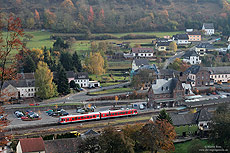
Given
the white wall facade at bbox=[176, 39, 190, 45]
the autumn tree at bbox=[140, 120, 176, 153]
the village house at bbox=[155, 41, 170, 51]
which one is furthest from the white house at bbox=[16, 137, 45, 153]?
the white wall facade at bbox=[176, 39, 190, 45]

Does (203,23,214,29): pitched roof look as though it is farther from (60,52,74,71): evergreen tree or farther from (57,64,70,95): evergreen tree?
(57,64,70,95): evergreen tree

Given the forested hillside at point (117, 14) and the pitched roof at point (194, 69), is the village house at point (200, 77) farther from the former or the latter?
the forested hillside at point (117, 14)

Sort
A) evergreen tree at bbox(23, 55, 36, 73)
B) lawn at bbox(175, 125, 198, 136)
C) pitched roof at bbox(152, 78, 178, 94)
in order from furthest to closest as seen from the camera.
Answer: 1. evergreen tree at bbox(23, 55, 36, 73)
2. pitched roof at bbox(152, 78, 178, 94)
3. lawn at bbox(175, 125, 198, 136)

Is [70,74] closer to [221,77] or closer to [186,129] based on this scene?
[186,129]

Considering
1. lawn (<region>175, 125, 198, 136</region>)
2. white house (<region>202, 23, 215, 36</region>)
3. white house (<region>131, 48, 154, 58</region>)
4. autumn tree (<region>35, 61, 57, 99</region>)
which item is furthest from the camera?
white house (<region>202, 23, 215, 36</region>)

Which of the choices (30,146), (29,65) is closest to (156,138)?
(30,146)

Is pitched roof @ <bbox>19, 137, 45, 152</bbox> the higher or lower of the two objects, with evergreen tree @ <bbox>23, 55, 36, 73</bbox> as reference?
lower

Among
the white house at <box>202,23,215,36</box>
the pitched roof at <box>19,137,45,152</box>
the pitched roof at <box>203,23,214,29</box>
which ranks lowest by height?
→ the pitched roof at <box>19,137,45,152</box>

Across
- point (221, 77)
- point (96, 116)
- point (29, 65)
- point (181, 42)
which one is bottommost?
point (96, 116)
